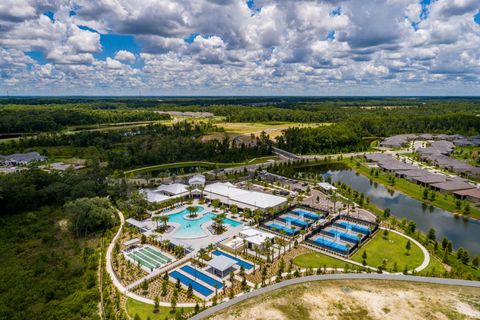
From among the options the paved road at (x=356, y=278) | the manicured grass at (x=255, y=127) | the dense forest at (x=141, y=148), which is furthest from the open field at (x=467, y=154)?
the paved road at (x=356, y=278)

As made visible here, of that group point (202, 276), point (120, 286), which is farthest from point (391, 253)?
point (120, 286)

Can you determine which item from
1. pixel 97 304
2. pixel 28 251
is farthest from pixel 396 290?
pixel 28 251

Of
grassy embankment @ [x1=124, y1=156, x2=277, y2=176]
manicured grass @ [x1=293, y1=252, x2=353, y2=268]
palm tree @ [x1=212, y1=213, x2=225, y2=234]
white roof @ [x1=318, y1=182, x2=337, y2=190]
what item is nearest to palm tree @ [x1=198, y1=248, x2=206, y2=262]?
palm tree @ [x1=212, y1=213, x2=225, y2=234]

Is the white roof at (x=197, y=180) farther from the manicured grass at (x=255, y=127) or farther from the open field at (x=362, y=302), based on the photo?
the manicured grass at (x=255, y=127)

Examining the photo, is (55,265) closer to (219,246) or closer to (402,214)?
(219,246)

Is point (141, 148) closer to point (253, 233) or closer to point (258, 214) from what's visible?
point (258, 214)

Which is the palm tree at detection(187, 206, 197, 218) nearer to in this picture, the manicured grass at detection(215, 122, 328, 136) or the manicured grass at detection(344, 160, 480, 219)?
the manicured grass at detection(344, 160, 480, 219)
